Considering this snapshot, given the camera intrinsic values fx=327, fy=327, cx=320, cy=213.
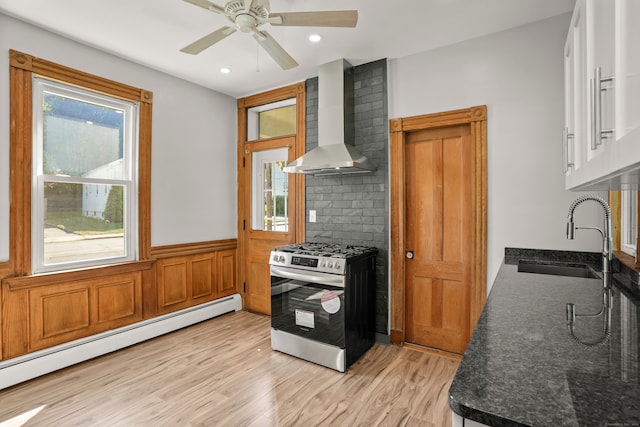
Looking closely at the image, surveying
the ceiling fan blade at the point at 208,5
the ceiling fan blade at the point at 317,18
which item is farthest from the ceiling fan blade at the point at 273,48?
the ceiling fan blade at the point at 208,5

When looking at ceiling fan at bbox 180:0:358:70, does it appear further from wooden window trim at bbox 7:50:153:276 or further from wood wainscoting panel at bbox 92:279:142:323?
wood wainscoting panel at bbox 92:279:142:323

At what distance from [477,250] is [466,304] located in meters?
0.52

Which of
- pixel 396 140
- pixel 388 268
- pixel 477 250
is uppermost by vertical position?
pixel 396 140

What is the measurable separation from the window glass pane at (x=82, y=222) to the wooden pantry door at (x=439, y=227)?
275 centimetres

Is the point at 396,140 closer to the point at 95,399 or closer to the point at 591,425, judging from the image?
the point at 591,425

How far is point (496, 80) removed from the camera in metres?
2.73

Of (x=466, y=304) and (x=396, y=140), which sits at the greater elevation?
(x=396, y=140)

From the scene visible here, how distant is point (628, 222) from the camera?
6.67 feet

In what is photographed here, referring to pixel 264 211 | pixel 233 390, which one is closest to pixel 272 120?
pixel 264 211

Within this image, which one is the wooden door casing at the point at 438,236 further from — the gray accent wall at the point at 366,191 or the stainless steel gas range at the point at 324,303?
the stainless steel gas range at the point at 324,303

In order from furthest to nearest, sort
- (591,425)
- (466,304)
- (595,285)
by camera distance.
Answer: (466,304) < (595,285) < (591,425)

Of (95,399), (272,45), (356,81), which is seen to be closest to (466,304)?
(356,81)

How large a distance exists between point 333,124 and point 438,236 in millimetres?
1491

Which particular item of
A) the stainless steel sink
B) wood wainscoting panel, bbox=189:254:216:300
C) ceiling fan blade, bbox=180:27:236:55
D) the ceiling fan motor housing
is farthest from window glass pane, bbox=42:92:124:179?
the stainless steel sink
